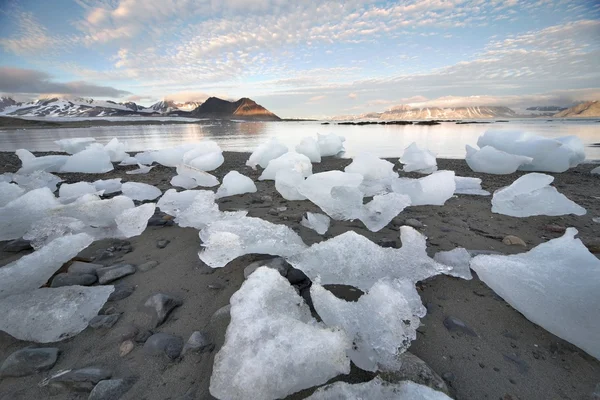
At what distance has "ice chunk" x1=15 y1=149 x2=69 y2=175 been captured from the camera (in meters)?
4.65

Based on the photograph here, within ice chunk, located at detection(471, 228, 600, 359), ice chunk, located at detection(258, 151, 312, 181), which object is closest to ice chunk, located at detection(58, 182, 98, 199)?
ice chunk, located at detection(258, 151, 312, 181)

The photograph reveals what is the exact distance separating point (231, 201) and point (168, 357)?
216 centimetres

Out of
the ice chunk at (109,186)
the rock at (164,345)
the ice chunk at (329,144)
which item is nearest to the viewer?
the rock at (164,345)

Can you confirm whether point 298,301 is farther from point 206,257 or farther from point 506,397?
point 506,397

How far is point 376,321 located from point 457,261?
2.73 feet

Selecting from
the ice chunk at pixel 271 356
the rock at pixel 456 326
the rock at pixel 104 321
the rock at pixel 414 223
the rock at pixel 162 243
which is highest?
the ice chunk at pixel 271 356

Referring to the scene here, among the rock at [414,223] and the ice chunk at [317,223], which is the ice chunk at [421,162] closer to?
the rock at [414,223]

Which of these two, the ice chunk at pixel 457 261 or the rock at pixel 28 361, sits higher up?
the rock at pixel 28 361

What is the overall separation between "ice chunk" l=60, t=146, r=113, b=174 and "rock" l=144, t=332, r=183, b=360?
4962mm

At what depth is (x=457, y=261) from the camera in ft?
5.45

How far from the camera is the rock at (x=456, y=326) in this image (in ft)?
3.96

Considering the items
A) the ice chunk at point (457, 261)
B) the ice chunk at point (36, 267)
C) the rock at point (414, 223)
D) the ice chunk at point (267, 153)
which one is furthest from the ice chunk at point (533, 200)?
the ice chunk at point (267, 153)

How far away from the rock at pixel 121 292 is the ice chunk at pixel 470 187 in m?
3.37

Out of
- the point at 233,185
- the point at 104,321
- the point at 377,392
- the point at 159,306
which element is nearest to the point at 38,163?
the point at 233,185
